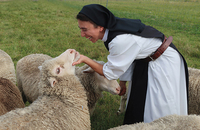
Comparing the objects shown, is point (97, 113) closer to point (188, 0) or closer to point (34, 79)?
point (34, 79)

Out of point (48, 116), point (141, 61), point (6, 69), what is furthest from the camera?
point (6, 69)

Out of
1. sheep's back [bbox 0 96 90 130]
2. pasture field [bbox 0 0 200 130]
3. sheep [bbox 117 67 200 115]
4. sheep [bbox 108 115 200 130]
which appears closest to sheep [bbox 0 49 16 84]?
sheep's back [bbox 0 96 90 130]

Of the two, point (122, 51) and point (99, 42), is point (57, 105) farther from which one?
point (99, 42)

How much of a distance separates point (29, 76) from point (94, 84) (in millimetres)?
1373

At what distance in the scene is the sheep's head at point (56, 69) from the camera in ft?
7.43

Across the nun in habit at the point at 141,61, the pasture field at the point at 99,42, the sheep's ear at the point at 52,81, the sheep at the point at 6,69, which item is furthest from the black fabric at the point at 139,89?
the sheep at the point at 6,69

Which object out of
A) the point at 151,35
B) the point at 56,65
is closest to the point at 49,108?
the point at 56,65

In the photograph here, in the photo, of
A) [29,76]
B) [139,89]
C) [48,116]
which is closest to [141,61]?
[139,89]

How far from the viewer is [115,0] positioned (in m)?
22.3

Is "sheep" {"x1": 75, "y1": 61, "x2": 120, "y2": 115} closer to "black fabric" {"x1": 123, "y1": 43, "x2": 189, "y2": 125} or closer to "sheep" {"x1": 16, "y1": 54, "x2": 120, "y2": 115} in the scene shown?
"sheep" {"x1": 16, "y1": 54, "x2": 120, "y2": 115}

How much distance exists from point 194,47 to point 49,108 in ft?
21.3

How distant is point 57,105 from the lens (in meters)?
2.11

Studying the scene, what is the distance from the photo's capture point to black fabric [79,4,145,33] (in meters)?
1.97

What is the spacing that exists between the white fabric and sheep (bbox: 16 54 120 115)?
63 cm
